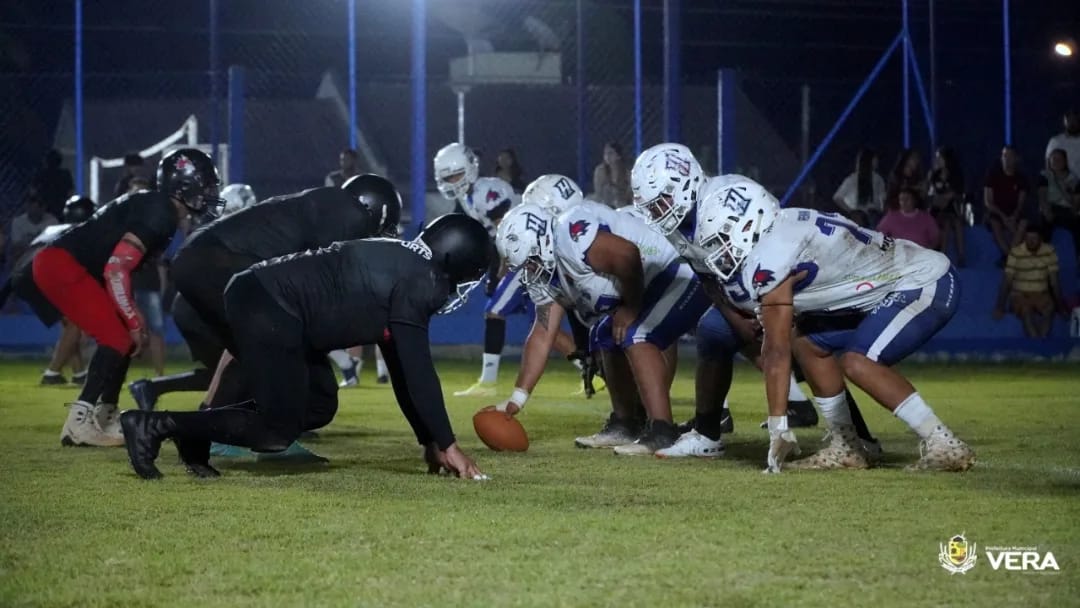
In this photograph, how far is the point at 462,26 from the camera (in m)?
26.5

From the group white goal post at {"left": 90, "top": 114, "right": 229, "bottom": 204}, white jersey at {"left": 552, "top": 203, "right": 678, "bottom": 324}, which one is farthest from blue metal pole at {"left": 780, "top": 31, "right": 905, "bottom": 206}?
white jersey at {"left": 552, "top": 203, "right": 678, "bottom": 324}

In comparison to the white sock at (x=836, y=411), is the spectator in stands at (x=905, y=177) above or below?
above

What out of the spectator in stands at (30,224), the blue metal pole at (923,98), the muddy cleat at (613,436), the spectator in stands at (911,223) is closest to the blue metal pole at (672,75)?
the spectator in stands at (911,223)

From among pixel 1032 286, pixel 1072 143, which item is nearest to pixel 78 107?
pixel 1032 286

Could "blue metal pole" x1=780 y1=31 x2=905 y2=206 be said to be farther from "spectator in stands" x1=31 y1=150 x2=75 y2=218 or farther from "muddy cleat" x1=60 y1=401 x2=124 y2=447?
"muddy cleat" x1=60 y1=401 x2=124 y2=447

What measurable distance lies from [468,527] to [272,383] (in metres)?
1.78

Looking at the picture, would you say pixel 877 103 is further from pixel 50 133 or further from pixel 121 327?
pixel 121 327

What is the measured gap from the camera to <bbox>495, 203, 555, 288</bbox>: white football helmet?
9.84 m

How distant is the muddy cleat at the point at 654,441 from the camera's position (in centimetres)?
971

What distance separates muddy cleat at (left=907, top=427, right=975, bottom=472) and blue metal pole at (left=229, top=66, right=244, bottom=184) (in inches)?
507

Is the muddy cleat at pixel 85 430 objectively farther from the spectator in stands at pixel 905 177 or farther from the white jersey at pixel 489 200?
the spectator in stands at pixel 905 177

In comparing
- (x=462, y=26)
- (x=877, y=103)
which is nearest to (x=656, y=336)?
(x=877, y=103)

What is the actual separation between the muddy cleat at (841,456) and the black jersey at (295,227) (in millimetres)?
2817

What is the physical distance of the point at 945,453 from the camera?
850 cm
